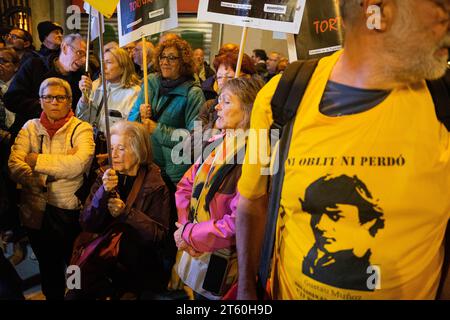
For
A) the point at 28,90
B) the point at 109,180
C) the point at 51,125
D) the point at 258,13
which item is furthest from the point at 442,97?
the point at 28,90

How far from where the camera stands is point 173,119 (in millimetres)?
3268

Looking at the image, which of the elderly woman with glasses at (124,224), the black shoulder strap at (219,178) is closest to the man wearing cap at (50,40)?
the elderly woman with glasses at (124,224)

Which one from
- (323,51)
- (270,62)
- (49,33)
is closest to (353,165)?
(323,51)

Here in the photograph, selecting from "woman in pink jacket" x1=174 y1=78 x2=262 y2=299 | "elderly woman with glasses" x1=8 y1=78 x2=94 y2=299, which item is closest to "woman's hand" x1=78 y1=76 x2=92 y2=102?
"elderly woman with glasses" x1=8 y1=78 x2=94 y2=299

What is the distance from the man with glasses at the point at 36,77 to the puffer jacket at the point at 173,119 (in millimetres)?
853

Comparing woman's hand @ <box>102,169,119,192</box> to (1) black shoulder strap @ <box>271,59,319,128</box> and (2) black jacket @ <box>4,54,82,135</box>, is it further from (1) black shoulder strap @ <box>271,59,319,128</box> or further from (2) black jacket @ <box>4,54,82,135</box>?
(2) black jacket @ <box>4,54,82,135</box>

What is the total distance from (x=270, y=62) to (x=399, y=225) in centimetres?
611

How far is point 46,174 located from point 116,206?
0.69 metres

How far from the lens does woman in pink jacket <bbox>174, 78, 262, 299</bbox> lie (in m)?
1.96

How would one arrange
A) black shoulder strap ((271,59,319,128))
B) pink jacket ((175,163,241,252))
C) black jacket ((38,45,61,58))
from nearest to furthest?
1. black shoulder strap ((271,59,319,128))
2. pink jacket ((175,163,241,252))
3. black jacket ((38,45,61,58))

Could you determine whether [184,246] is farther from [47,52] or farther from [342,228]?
[47,52]

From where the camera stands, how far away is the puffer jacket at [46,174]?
2830 millimetres

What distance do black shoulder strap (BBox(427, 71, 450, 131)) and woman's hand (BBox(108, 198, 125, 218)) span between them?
1.85m

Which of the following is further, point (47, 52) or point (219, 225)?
point (47, 52)
